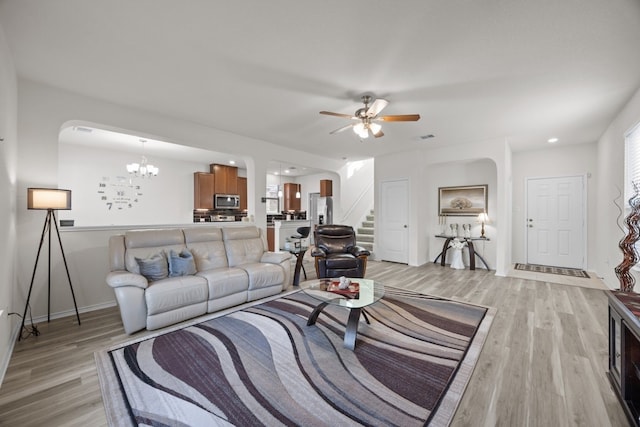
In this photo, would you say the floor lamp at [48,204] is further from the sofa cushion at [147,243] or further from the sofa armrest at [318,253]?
the sofa armrest at [318,253]

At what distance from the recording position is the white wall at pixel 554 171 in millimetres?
5148

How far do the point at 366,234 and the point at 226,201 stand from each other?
4.20 m

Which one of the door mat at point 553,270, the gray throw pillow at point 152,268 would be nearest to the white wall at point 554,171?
the door mat at point 553,270

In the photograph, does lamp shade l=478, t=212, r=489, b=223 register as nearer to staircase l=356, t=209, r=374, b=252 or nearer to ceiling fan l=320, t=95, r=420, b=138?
staircase l=356, t=209, r=374, b=252

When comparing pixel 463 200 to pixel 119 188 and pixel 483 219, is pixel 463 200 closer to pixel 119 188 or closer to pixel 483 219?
pixel 483 219

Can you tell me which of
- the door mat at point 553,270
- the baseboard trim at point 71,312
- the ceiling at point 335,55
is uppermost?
the ceiling at point 335,55

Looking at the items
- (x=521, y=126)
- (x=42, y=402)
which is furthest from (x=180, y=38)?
(x=521, y=126)

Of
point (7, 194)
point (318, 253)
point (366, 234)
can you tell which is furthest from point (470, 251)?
point (7, 194)

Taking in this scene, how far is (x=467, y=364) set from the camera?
Answer: 2102 millimetres

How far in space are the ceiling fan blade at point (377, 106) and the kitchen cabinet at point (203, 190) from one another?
18.5ft

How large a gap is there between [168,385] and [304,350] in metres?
1.02

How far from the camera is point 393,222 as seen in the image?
6.29m

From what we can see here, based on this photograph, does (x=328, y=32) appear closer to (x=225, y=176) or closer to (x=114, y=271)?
(x=114, y=271)

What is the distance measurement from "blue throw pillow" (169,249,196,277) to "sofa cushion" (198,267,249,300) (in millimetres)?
134
